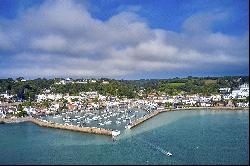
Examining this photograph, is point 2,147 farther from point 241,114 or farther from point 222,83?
point 222,83

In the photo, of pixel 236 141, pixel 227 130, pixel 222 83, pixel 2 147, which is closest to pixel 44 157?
pixel 2 147

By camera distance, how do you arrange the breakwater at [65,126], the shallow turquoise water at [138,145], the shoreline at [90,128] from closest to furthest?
the shallow turquoise water at [138,145], the breakwater at [65,126], the shoreline at [90,128]

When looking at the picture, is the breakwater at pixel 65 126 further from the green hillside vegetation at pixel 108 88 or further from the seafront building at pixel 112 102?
the green hillside vegetation at pixel 108 88

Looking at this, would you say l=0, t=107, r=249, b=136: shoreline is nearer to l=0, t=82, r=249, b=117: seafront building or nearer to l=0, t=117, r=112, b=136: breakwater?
l=0, t=117, r=112, b=136: breakwater

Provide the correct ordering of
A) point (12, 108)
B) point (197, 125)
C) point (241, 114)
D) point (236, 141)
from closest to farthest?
point (236, 141) → point (197, 125) → point (241, 114) → point (12, 108)

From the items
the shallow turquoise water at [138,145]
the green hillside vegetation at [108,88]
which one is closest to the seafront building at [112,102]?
the green hillside vegetation at [108,88]

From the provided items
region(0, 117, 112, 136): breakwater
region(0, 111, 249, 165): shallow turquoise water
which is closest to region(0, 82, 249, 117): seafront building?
region(0, 117, 112, 136): breakwater

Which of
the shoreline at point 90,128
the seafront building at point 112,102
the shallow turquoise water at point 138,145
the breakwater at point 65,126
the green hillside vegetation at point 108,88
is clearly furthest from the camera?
the green hillside vegetation at point 108,88

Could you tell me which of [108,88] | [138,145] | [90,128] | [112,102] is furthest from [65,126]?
[108,88]
